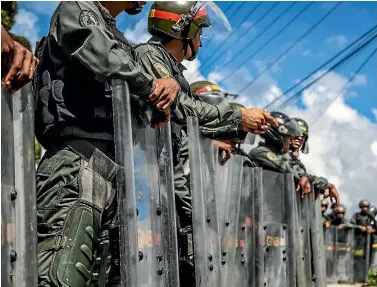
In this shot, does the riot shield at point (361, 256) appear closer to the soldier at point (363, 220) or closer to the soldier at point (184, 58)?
the soldier at point (363, 220)

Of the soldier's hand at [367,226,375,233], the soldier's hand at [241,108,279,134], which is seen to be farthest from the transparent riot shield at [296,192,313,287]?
the soldier's hand at [367,226,375,233]

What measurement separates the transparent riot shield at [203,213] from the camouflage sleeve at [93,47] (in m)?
0.80

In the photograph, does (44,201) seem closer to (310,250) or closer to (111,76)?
(111,76)

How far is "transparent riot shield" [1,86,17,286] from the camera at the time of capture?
97.1 inches

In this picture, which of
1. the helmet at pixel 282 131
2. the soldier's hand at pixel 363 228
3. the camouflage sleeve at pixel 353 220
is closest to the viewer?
the helmet at pixel 282 131

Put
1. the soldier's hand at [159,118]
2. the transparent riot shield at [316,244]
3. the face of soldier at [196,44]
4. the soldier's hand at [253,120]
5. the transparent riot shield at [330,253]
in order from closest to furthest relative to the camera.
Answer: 1. the soldier's hand at [159,118]
2. the soldier's hand at [253,120]
3. the face of soldier at [196,44]
4. the transparent riot shield at [316,244]
5. the transparent riot shield at [330,253]

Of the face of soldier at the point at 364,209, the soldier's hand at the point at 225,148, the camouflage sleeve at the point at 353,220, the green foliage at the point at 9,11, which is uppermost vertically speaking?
the green foliage at the point at 9,11

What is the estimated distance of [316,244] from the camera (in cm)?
587

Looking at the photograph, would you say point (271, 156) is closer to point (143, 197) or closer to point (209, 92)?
point (209, 92)

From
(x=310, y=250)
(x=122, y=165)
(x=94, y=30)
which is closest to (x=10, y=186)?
(x=122, y=165)

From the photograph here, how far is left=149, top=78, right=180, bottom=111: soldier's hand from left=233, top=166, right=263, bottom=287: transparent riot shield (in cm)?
172

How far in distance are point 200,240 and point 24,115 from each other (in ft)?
4.66

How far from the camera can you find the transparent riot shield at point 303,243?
5.60 meters

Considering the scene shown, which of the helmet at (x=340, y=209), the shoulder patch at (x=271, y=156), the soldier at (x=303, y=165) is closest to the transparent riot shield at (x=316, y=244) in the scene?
the soldier at (x=303, y=165)
